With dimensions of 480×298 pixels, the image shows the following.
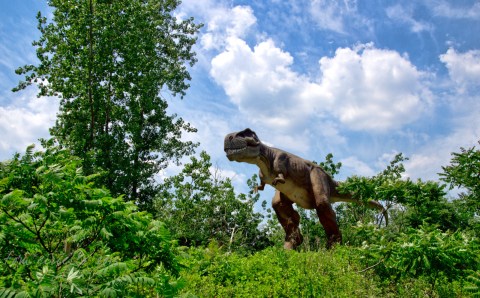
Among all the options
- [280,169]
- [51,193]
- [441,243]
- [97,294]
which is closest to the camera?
[97,294]

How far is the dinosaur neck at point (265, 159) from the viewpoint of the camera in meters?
11.0

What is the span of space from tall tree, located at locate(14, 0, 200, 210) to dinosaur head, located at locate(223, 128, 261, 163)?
7962 mm

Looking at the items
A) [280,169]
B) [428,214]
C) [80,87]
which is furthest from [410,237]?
[80,87]

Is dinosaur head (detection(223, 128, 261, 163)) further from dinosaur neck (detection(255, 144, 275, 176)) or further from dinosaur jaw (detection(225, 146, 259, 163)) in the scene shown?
dinosaur neck (detection(255, 144, 275, 176))

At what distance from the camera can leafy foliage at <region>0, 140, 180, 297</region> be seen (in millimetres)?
2850

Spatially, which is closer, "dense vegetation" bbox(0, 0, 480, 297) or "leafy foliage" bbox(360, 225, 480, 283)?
"dense vegetation" bbox(0, 0, 480, 297)

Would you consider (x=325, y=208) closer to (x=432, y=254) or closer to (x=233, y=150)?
(x=233, y=150)

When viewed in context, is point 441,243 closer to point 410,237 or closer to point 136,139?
point 410,237

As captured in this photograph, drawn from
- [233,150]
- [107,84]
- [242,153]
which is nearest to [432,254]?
[242,153]

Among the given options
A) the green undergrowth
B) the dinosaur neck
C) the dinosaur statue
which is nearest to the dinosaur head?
the dinosaur statue

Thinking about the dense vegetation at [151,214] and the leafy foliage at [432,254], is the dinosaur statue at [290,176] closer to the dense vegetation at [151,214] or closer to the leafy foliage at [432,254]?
the dense vegetation at [151,214]

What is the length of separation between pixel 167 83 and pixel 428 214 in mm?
15590

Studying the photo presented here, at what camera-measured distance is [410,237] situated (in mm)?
6422

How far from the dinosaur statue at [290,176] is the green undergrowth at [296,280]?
264 cm
